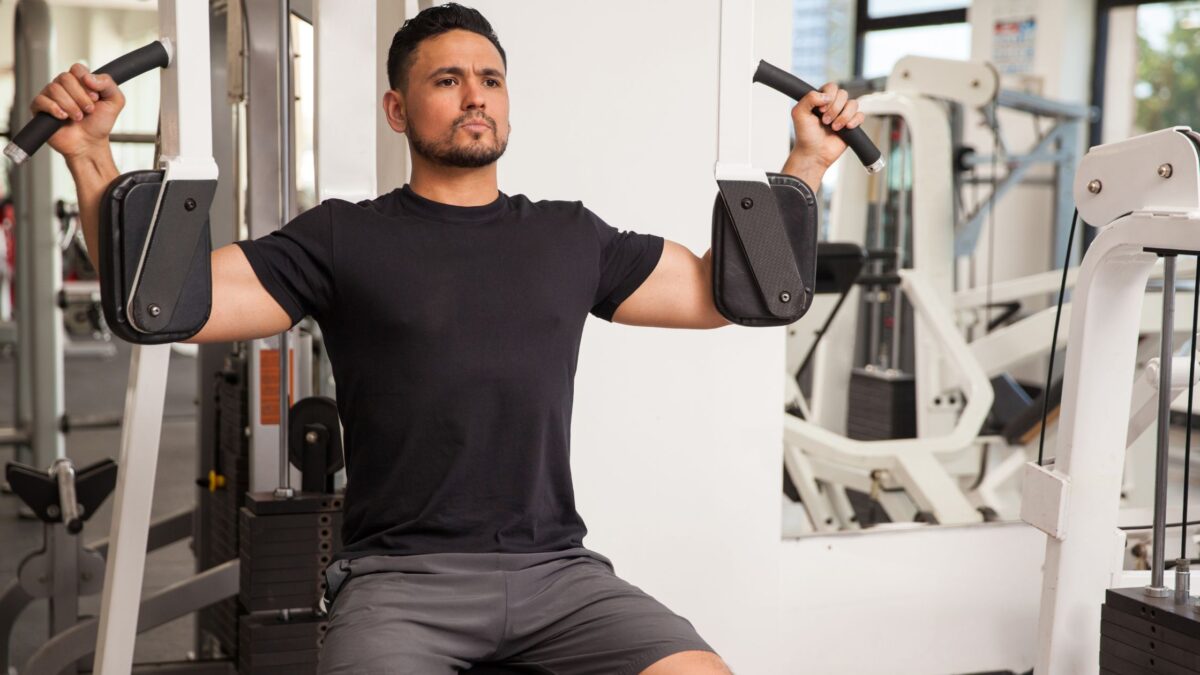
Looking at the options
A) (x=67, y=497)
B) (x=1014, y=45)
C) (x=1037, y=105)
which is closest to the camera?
(x=67, y=497)

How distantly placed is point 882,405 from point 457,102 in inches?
112

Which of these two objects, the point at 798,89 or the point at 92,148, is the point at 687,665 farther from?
the point at 92,148

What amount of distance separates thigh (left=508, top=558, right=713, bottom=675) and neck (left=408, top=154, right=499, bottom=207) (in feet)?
1.66

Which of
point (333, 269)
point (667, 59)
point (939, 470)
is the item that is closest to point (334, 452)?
point (333, 269)

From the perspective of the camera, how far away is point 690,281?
70.0 inches

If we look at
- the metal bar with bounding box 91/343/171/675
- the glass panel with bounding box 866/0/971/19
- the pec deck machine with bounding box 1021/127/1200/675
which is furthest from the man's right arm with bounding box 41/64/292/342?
the glass panel with bounding box 866/0/971/19

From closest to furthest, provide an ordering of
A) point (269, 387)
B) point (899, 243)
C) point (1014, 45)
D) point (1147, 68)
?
point (269, 387) < point (899, 243) < point (1147, 68) < point (1014, 45)

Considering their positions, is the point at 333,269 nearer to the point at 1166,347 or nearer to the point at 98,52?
Answer: the point at 1166,347

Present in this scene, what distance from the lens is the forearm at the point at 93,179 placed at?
4.51 feet

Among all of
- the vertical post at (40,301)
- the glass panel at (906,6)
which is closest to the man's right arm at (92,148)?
the vertical post at (40,301)

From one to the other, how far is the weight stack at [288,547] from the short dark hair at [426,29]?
85cm

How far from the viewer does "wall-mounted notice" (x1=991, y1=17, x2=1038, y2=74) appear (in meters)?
6.87

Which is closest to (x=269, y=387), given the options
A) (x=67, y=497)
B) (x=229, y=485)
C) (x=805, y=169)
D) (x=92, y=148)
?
(x=229, y=485)

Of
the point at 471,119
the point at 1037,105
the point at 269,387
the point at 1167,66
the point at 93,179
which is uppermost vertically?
the point at 1167,66
